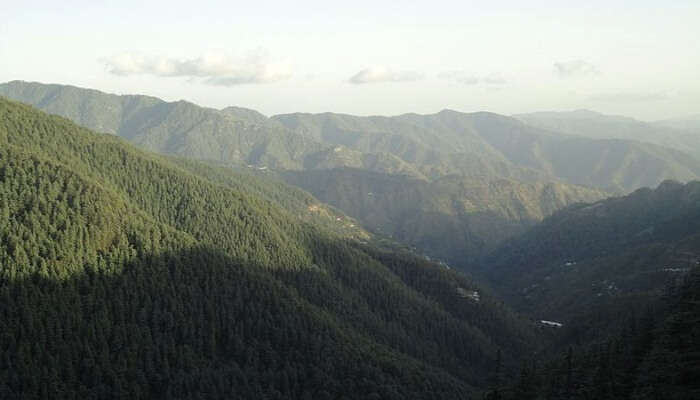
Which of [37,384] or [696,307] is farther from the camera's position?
[37,384]

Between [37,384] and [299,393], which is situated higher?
[37,384]

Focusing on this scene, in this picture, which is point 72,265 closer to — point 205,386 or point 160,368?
point 160,368

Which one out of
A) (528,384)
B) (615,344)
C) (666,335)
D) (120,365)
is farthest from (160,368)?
(666,335)

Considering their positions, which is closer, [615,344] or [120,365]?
[615,344]

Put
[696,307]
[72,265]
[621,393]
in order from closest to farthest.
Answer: [621,393] → [696,307] → [72,265]

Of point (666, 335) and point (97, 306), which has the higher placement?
point (666, 335)

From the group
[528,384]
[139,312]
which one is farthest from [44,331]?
[528,384]

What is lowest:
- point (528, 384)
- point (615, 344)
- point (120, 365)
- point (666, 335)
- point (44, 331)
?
point (120, 365)

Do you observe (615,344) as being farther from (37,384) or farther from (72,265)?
(72,265)

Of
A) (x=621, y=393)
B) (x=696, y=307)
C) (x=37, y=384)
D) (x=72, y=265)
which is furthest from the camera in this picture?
(x=72, y=265)
